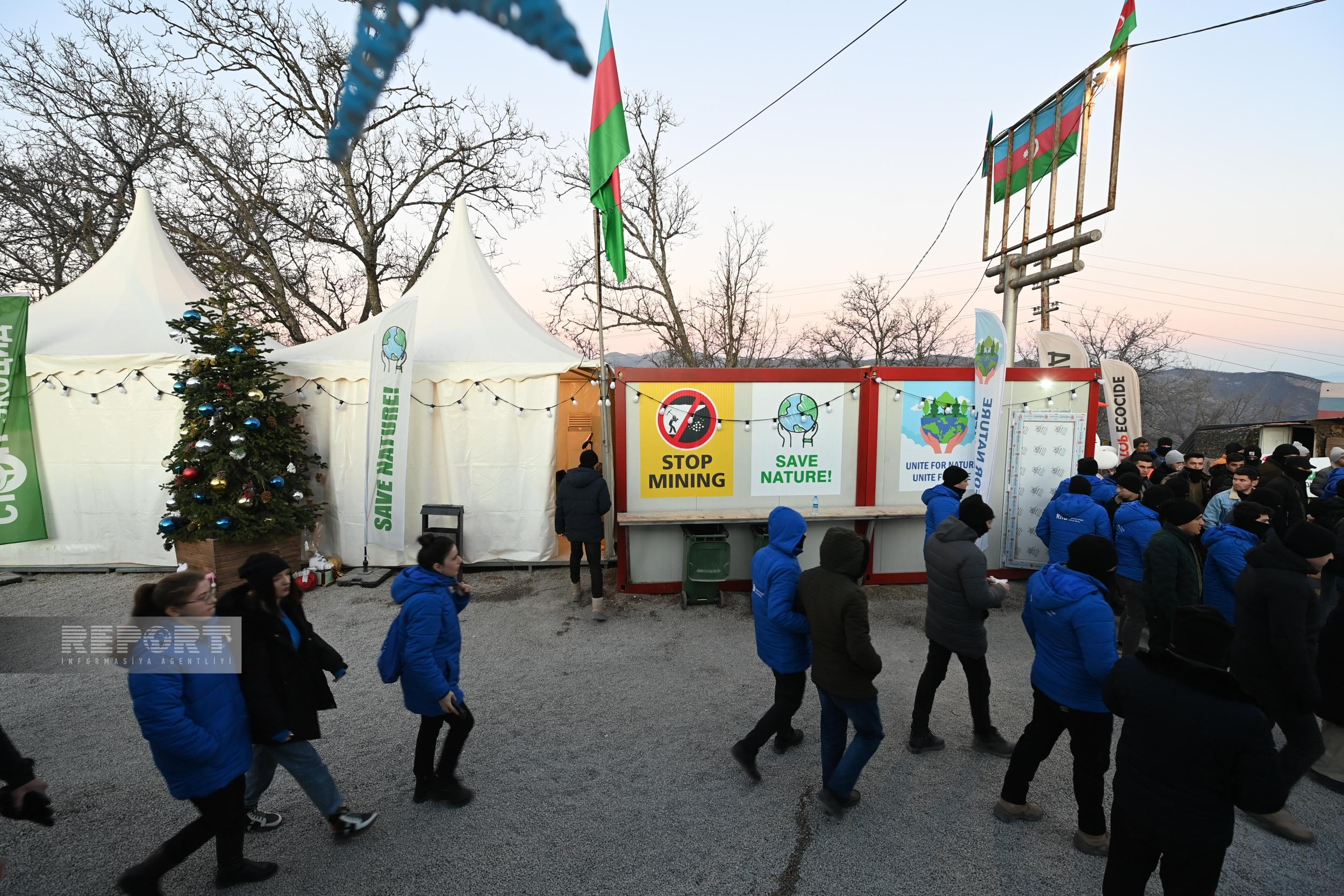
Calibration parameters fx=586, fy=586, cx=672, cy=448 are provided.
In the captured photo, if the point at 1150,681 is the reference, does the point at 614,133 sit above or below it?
above

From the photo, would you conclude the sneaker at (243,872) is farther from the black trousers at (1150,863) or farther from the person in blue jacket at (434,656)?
the black trousers at (1150,863)

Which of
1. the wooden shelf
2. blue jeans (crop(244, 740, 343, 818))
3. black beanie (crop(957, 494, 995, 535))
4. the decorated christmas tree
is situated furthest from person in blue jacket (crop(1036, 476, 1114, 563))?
the decorated christmas tree

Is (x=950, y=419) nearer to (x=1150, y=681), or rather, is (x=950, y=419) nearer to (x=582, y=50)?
(x=1150, y=681)

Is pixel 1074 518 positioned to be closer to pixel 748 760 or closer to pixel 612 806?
pixel 748 760

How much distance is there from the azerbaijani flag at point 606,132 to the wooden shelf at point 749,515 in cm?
269

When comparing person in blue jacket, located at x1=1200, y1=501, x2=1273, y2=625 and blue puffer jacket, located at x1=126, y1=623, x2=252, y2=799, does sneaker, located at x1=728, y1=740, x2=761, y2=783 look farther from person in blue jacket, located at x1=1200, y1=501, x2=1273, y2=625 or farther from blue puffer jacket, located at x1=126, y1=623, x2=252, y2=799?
person in blue jacket, located at x1=1200, y1=501, x2=1273, y2=625

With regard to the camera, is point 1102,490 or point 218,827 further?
point 1102,490

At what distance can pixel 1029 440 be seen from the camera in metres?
7.24

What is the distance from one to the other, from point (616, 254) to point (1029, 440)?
5.47 m

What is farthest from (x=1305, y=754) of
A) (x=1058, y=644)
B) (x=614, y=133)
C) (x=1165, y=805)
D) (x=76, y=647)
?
(x=76, y=647)

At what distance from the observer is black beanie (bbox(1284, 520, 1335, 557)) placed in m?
2.85

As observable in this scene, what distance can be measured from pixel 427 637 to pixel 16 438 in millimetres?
8911

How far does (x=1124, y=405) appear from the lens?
32.2 ft

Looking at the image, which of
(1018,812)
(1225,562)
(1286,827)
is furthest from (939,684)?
(1225,562)
